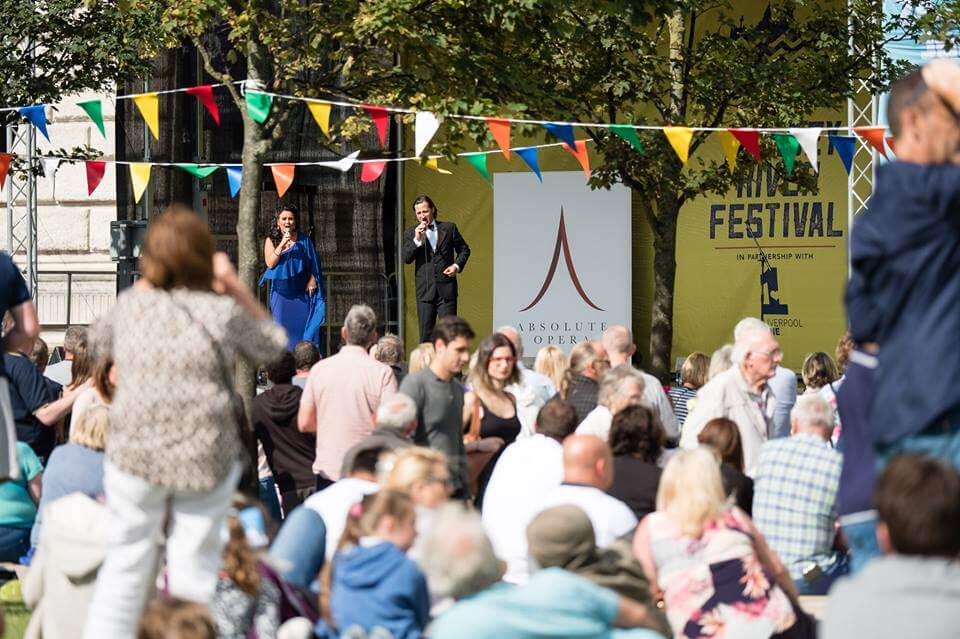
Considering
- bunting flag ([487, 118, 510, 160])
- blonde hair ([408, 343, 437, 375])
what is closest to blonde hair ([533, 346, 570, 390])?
blonde hair ([408, 343, 437, 375])

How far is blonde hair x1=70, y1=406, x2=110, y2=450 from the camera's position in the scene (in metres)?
7.02

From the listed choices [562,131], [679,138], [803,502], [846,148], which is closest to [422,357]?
[803,502]

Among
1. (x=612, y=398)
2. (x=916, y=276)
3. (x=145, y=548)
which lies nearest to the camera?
(x=916, y=276)

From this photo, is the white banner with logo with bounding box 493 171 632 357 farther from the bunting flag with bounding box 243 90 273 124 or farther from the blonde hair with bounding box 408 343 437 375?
the blonde hair with bounding box 408 343 437 375

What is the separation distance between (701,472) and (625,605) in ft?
3.49

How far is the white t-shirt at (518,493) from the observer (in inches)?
271

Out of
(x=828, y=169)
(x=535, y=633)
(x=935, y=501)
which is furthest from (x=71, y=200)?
(x=935, y=501)

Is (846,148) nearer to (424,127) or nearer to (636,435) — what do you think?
(424,127)

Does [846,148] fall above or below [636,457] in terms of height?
above

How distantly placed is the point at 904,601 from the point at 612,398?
15.6 ft

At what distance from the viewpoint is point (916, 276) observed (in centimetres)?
382

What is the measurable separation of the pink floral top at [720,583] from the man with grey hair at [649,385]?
2.39 metres

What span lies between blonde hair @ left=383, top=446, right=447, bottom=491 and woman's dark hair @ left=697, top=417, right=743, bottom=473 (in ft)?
6.84

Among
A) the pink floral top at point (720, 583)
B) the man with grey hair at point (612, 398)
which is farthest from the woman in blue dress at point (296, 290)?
the pink floral top at point (720, 583)
